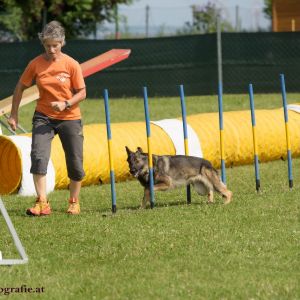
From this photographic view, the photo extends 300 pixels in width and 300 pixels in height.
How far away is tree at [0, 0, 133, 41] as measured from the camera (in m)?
29.7

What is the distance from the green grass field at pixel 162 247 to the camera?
6.08 meters

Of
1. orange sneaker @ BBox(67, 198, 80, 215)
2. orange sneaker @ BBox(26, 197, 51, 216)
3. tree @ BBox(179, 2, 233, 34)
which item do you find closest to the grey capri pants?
orange sneaker @ BBox(26, 197, 51, 216)

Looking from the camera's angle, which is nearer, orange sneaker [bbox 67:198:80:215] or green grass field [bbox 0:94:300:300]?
green grass field [bbox 0:94:300:300]

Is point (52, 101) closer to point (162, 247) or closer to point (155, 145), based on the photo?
point (162, 247)

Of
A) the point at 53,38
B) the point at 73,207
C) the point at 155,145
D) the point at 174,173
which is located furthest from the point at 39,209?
the point at 155,145

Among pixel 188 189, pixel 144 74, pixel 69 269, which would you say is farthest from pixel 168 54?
pixel 69 269

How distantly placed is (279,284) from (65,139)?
10.8 ft

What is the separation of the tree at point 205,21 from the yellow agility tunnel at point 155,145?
23338mm

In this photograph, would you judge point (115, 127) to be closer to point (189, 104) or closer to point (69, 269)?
point (69, 269)

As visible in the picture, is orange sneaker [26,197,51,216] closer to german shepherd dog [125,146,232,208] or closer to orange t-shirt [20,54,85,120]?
orange t-shirt [20,54,85,120]

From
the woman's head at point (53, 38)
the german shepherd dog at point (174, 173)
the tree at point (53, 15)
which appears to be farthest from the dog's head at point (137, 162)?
the tree at point (53, 15)

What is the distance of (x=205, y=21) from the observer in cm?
3909

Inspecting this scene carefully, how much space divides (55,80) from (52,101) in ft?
0.62

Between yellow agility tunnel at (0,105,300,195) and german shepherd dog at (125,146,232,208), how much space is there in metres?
1.94
